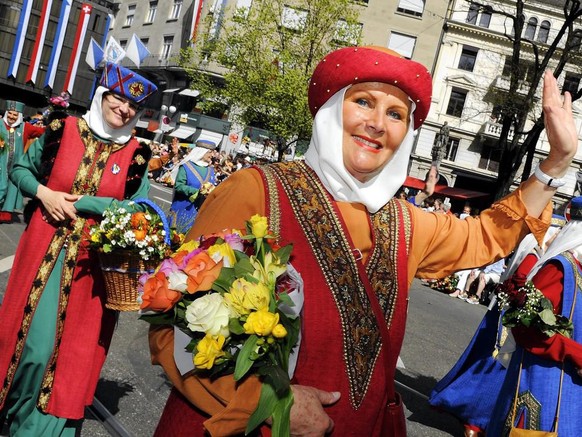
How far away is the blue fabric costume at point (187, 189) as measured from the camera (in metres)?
9.85

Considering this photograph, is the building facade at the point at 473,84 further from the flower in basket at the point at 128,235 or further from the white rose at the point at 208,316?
the white rose at the point at 208,316

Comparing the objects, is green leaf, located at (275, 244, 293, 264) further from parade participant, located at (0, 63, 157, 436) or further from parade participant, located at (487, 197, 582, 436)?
parade participant, located at (487, 197, 582, 436)

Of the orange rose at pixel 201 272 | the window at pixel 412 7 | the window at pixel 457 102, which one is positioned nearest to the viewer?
the orange rose at pixel 201 272

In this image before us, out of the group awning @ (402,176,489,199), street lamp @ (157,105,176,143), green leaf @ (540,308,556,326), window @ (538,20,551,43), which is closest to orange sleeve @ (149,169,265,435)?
green leaf @ (540,308,556,326)

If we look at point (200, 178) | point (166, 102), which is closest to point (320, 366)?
point (200, 178)

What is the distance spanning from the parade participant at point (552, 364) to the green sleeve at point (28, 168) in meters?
3.04

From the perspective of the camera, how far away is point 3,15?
56.7 m

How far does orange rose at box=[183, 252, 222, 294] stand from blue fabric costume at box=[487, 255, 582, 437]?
9.48 ft

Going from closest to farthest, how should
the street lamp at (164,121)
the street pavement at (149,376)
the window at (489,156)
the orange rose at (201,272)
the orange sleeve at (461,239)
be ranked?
the orange rose at (201,272) < the orange sleeve at (461,239) < the street pavement at (149,376) < the window at (489,156) < the street lamp at (164,121)

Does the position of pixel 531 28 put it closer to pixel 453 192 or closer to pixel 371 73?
pixel 453 192

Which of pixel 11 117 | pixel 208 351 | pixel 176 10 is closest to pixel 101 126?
pixel 208 351

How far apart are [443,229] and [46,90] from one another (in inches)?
2318

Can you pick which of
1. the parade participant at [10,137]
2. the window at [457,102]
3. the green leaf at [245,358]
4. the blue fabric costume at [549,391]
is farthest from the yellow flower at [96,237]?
the window at [457,102]

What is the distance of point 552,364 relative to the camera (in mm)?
4062
